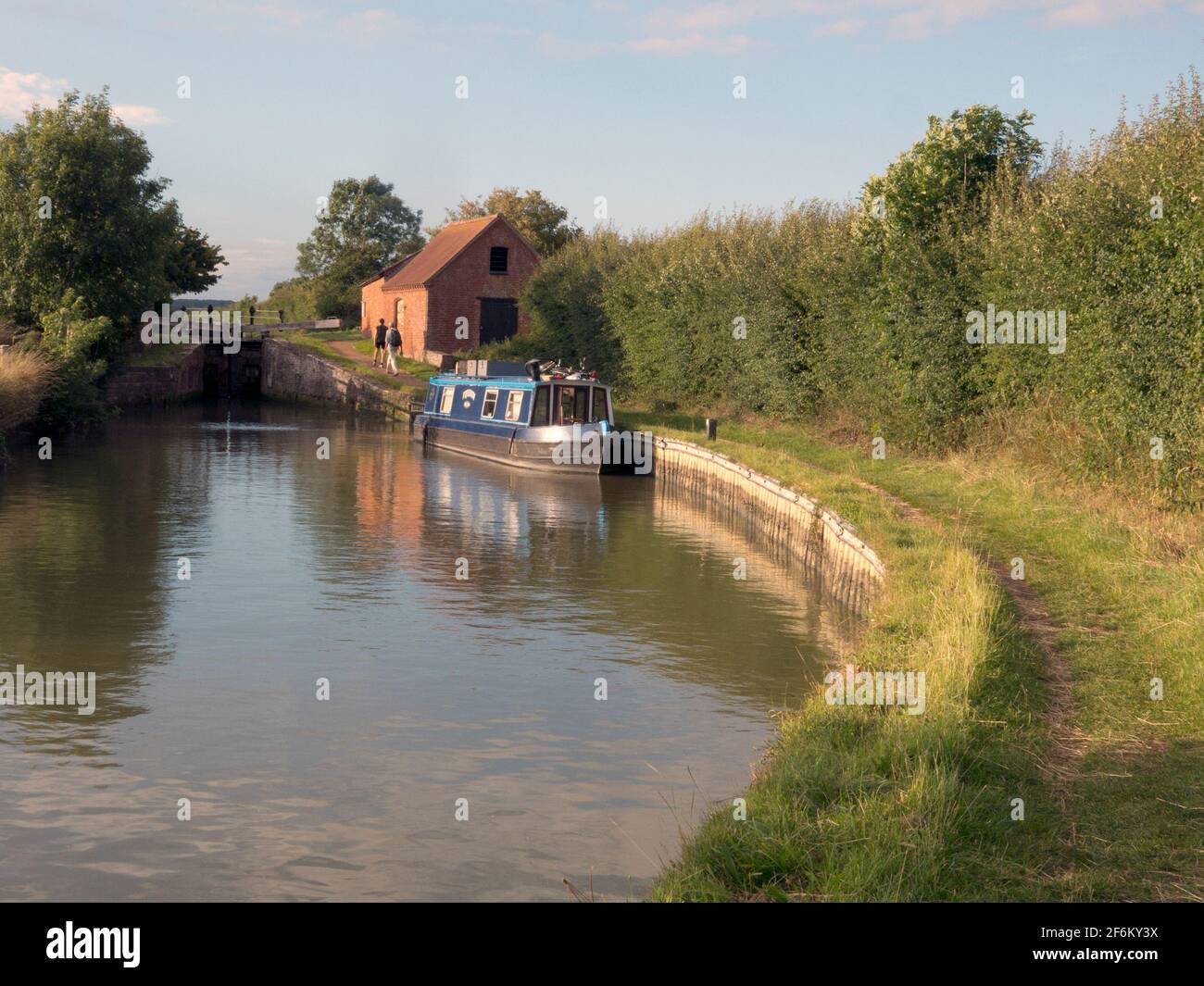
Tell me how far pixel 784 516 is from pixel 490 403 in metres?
14.7

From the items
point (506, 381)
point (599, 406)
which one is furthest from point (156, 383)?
point (599, 406)

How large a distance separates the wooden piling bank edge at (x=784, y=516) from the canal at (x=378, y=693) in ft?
1.36

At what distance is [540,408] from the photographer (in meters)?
29.0

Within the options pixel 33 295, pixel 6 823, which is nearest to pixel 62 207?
pixel 33 295

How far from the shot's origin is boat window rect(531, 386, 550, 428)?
94.5 ft

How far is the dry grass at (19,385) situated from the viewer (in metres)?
26.3

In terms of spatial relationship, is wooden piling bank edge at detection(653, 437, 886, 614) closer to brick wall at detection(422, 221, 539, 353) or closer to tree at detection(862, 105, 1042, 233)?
tree at detection(862, 105, 1042, 233)

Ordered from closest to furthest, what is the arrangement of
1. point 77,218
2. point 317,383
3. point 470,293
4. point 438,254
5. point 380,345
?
1. point 77,218
2. point 380,345
3. point 470,293
4. point 317,383
5. point 438,254

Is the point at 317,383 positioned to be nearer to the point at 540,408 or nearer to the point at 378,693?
the point at 540,408

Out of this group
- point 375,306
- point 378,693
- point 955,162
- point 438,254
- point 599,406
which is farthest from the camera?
point 375,306

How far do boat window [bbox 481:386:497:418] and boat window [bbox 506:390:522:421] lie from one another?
69 cm
